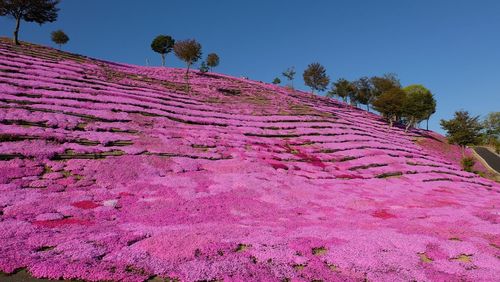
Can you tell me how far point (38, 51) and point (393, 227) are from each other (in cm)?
5633

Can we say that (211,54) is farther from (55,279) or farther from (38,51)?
(55,279)

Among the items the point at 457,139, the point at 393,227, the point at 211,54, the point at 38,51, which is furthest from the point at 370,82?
the point at 393,227

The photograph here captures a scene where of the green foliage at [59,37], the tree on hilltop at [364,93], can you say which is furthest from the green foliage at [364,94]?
the green foliage at [59,37]

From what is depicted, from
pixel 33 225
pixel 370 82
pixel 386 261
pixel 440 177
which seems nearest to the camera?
pixel 386 261

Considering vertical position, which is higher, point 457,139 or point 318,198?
point 457,139

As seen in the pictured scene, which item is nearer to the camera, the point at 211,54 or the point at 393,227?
the point at 393,227

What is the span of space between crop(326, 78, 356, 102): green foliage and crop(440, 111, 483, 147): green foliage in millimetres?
32905

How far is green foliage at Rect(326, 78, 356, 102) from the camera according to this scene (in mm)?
91812

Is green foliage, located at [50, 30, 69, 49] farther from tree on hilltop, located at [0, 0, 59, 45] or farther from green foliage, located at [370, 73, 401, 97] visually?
green foliage, located at [370, 73, 401, 97]

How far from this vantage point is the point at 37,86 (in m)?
33.1

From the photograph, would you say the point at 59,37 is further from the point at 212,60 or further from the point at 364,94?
the point at 364,94

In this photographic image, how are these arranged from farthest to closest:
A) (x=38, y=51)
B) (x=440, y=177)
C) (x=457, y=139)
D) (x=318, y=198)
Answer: (x=457, y=139), (x=38, y=51), (x=440, y=177), (x=318, y=198)

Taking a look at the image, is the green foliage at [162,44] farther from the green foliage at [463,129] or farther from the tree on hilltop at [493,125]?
the tree on hilltop at [493,125]

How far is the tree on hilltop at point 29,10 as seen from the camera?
4988 cm
